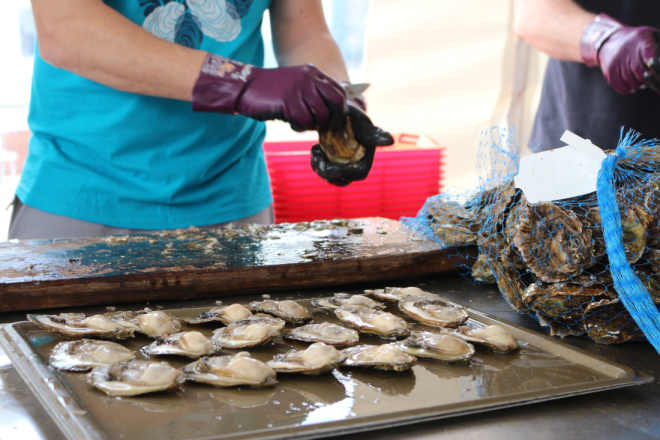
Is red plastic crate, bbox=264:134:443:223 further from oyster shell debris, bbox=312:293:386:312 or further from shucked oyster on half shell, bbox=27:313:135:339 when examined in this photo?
shucked oyster on half shell, bbox=27:313:135:339

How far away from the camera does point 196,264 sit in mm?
1232

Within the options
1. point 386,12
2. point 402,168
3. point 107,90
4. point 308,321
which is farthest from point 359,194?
point 308,321

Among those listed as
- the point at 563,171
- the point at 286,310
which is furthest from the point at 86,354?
the point at 563,171

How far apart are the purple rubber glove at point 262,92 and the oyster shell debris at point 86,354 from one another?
2.88 feet

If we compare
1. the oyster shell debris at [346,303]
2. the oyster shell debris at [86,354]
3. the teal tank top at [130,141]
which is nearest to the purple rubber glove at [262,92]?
the teal tank top at [130,141]

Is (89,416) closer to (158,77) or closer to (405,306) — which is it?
(405,306)

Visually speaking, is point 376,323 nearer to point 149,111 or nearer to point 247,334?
point 247,334

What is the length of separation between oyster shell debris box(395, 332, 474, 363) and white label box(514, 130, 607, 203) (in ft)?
1.01

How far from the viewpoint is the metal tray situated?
60 cm

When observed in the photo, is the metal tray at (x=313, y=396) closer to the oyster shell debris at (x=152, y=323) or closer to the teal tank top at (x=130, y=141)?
the oyster shell debris at (x=152, y=323)

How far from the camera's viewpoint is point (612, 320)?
94cm

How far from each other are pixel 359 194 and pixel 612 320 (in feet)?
7.61

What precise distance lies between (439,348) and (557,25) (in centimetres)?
170

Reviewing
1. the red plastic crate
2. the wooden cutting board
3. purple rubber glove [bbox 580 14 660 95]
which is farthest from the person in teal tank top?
the red plastic crate
